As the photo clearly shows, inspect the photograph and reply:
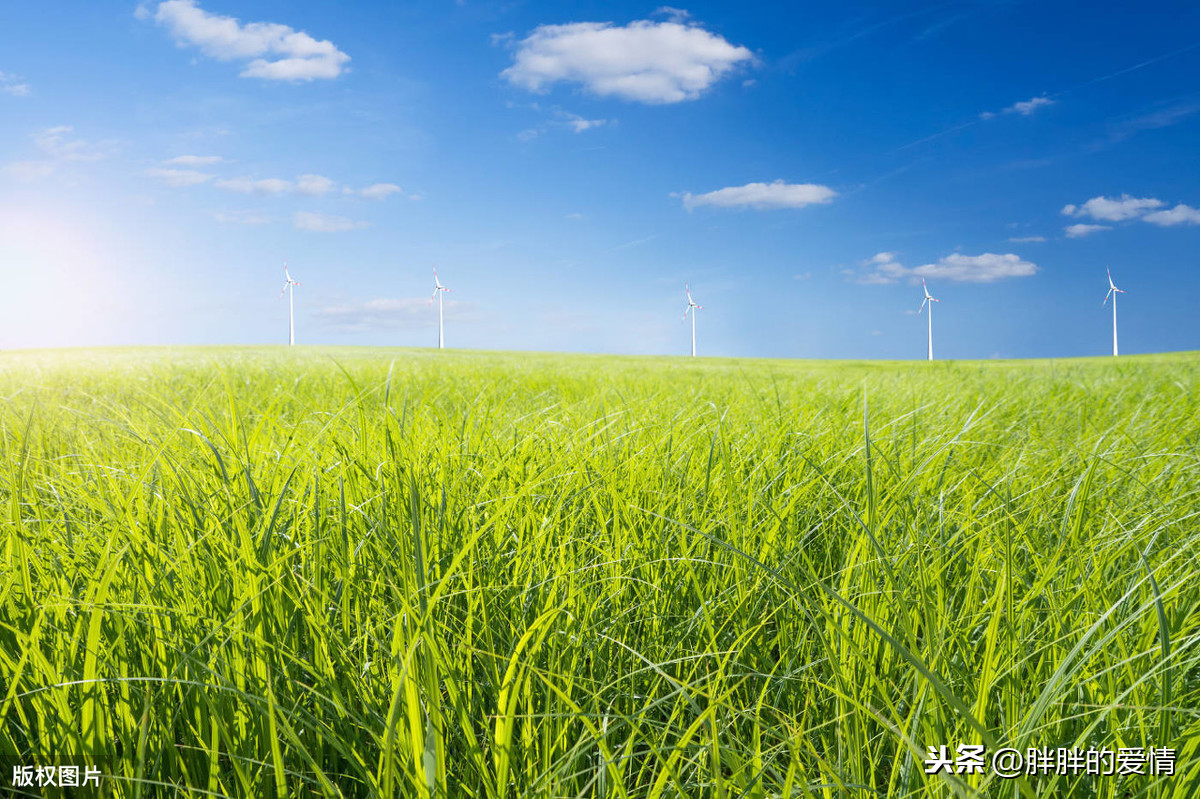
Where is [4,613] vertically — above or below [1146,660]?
above

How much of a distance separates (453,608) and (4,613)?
2.83ft

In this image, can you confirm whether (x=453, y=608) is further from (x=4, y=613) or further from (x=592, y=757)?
(x=4, y=613)

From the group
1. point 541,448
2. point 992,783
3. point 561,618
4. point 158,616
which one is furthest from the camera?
point 541,448

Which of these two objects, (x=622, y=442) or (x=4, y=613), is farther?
(x=622, y=442)

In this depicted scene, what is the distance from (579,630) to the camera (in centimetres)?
130

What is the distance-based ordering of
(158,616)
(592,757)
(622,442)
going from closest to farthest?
(592,757) → (158,616) → (622,442)

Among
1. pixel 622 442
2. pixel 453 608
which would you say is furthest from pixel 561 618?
pixel 622 442

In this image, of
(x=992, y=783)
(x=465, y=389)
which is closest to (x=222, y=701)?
(x=992, y=783)

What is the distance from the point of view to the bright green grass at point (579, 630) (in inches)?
38.7

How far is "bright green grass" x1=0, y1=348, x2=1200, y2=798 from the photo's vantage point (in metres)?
0.98

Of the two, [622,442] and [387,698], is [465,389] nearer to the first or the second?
[622,442]

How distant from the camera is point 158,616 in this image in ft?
4.07

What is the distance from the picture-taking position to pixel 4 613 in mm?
1285

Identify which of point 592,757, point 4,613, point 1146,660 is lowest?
point 592,757
